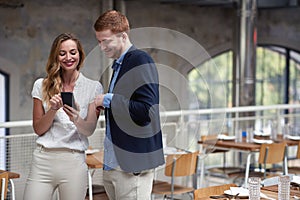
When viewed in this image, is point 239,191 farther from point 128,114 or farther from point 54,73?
point 54,73

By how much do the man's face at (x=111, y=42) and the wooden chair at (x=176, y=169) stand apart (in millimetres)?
2477

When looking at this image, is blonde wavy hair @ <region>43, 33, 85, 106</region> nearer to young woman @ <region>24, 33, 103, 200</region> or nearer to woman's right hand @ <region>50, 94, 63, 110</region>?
young woman @ <region>24, 33, 103, 200</region>

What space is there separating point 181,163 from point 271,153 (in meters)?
1.14

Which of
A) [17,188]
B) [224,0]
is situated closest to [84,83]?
[17,188]

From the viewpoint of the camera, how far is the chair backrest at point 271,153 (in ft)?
18.7

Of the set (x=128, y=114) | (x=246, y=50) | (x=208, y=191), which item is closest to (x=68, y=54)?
(x=128, y=114)

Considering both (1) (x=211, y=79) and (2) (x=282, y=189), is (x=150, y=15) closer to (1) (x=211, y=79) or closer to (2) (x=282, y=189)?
(1) (x=211, y=79)

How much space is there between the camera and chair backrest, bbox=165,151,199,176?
5.04 m

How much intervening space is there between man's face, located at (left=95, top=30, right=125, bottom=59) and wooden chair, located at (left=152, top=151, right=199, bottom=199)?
8.13 ft

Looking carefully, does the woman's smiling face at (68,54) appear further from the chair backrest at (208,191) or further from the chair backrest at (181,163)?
the chair backrest at (181,163)

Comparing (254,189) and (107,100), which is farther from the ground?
(107,100)

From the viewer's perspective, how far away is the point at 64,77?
10.1ft

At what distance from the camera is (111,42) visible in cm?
264

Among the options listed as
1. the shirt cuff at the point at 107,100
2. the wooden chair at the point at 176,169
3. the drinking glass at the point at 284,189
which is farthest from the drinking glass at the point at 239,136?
the shirt cuff at the point at 107,100
